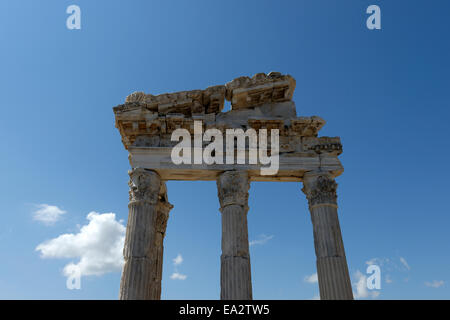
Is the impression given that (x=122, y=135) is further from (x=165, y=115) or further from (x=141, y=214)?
(x=141, y=214)

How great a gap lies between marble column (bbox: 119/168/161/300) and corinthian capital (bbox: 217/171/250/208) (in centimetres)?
271

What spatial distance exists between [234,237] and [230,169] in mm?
2969

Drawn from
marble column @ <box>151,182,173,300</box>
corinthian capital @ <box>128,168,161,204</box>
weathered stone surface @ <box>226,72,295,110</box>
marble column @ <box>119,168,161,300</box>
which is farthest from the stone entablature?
marble column @ <box>151,182,173,300</box>

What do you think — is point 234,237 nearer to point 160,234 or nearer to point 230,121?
point 160,234

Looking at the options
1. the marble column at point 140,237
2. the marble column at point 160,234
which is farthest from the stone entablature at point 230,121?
the marble column at point 160,234

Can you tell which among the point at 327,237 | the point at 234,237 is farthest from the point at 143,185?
the point at 327,237

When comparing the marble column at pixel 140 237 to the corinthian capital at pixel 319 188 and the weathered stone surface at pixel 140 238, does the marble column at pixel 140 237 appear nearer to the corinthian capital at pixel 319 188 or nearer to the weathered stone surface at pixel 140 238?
the weathered stone surface at pixel 140 238

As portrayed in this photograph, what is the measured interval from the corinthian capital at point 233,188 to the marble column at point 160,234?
10.3 feet

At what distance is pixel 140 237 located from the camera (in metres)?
Result: 13.3

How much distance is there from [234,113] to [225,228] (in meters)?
5.43
